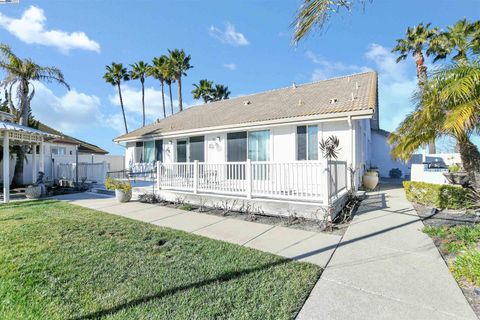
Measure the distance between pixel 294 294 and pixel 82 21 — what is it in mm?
12808

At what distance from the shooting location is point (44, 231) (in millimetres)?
5633

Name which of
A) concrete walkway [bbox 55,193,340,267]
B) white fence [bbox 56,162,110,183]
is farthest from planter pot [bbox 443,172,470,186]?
white fence [bbox 56,162,110,183]

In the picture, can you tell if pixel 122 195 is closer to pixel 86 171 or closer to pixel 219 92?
pixel 86 171

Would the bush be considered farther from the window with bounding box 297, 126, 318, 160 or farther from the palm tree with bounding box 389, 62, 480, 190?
the palm tree with bounding box 389, 62, 480, 190

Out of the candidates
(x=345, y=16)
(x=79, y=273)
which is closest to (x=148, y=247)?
(x=79, y=273)

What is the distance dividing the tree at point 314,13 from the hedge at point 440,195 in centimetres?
702

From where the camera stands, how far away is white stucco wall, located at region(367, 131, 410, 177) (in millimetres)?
19609

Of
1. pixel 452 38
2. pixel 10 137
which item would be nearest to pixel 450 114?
pixel 10 137

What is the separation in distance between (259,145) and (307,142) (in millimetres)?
2238

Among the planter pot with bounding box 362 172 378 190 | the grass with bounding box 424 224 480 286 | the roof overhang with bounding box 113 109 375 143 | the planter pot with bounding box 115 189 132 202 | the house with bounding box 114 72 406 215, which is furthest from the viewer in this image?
the planter pot with bounding box 362 172 378 190

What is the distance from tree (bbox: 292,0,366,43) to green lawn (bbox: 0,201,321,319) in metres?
3.60

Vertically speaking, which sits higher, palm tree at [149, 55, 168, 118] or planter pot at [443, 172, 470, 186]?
palm tree at [149, 55, 168, 118]

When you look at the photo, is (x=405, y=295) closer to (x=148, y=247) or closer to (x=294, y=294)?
(x=294, y=294)

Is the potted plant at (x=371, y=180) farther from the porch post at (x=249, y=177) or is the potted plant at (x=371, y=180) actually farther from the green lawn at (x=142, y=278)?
the green lawn at (x=142, y=278)
